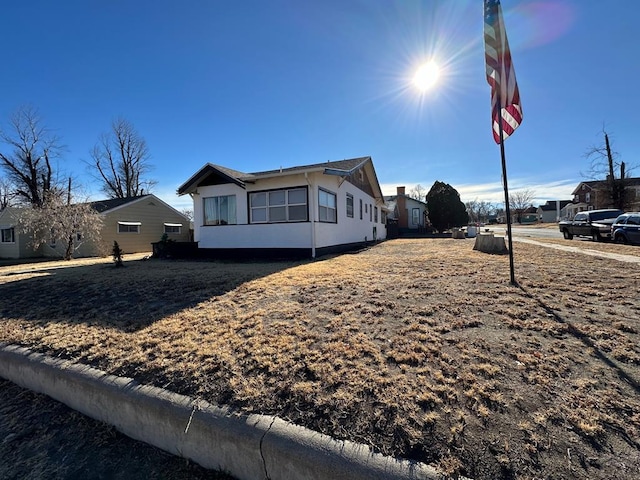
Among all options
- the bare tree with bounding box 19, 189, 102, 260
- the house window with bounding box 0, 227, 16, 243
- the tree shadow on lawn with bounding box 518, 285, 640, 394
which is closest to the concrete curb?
the tree shadow on lawn with bounding box 518, 285, 640, 394

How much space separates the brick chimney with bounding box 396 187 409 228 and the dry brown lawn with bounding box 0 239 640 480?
27.5 m

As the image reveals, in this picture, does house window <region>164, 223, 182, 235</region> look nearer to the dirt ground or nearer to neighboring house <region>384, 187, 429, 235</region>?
neighboring house <region>384, 187, 429, 235</region>

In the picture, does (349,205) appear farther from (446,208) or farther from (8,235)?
(8,235)

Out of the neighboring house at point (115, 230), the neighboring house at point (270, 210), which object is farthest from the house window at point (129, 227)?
the neighboring house at point (270, 210)

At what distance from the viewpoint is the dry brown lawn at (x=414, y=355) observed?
1.85 m

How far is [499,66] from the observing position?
543cm

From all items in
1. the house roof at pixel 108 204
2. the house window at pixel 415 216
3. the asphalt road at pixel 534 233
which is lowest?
the asphalt road at pixel 534 233

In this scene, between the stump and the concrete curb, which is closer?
the concrete curb

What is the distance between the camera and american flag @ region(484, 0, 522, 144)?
5398 millimetres

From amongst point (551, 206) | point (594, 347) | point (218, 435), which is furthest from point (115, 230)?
point (551, 206)

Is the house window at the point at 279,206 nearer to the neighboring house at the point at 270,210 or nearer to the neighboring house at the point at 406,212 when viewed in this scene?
the neighboring house at the point at 270,210

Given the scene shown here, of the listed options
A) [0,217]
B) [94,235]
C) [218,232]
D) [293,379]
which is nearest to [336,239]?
[218,232]

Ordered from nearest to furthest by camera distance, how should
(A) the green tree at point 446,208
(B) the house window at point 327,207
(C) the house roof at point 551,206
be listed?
1. (B) the house window at point 327,207
2. (A) the green tree at point 446,208
3. (C) the house roof at point 551,206

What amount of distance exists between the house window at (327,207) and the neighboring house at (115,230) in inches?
633
